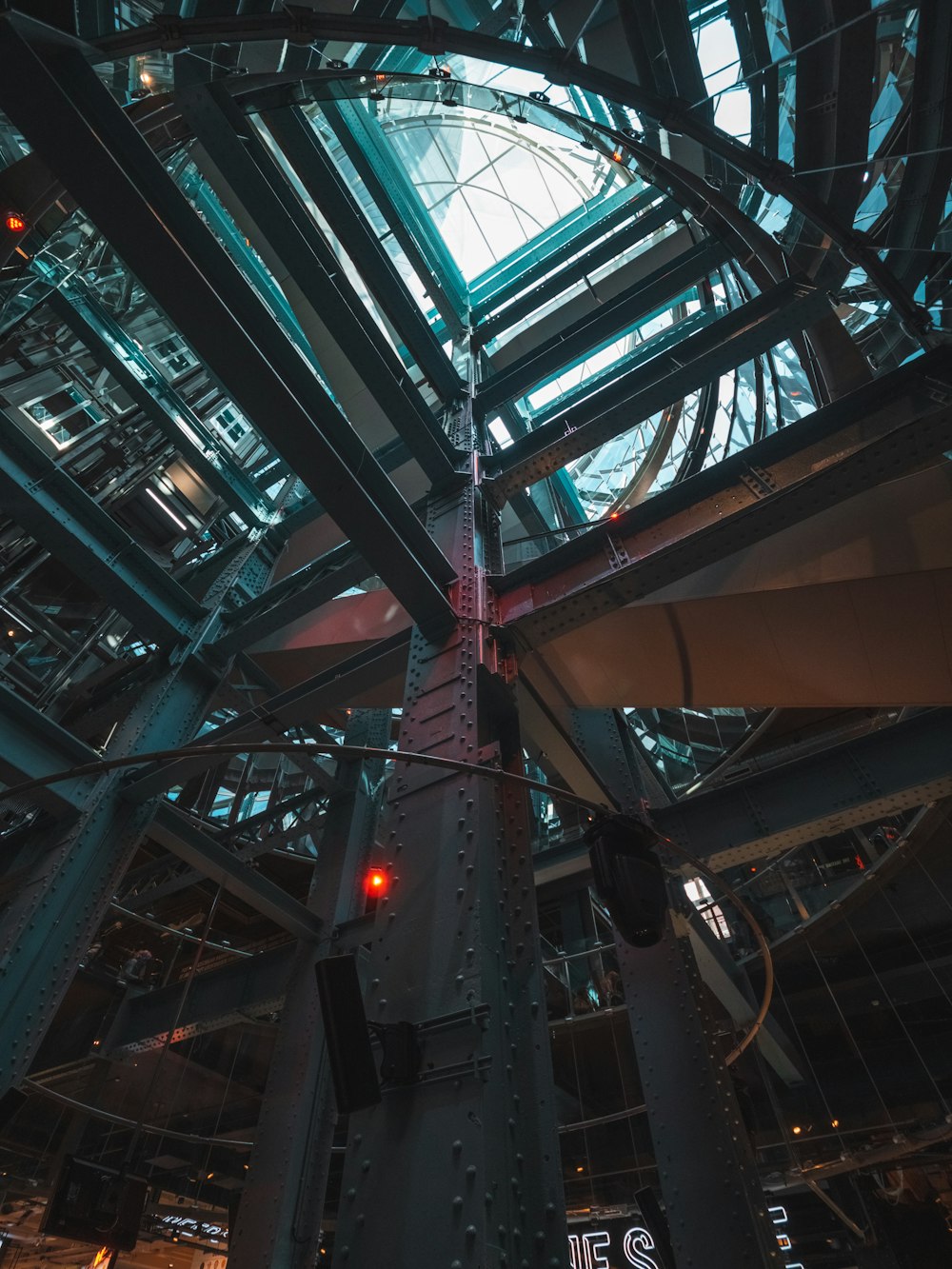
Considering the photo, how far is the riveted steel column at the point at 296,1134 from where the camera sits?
22.7ft

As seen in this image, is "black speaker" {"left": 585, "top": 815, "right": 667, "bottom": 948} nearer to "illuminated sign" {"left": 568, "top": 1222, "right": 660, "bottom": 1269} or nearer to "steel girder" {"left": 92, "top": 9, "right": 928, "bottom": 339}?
"steel girder" {"left": 92, "top": 9, "right": 928, "bottom": 339}

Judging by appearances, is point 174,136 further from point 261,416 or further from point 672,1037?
point 672,1037

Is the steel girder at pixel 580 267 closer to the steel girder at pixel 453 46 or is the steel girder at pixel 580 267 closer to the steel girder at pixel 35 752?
the steel girder at pixel 453 46

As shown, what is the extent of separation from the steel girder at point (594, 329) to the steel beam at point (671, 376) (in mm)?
2627

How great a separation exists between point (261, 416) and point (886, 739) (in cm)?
714

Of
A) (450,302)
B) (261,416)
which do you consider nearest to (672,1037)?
(261,416)

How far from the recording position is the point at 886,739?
6.90 meters

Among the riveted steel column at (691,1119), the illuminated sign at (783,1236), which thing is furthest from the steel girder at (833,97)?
the illuminated sign at (783,1236)

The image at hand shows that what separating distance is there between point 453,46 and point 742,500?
4457mm

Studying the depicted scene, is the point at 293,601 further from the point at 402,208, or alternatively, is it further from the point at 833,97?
the point at 402,208

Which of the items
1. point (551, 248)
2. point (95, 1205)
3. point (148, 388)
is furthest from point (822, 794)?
point (551, 248)

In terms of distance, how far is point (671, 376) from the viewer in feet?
25.2

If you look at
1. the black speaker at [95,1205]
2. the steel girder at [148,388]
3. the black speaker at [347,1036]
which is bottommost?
the black speaker at [347,1036]

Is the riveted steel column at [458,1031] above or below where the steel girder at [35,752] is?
below
